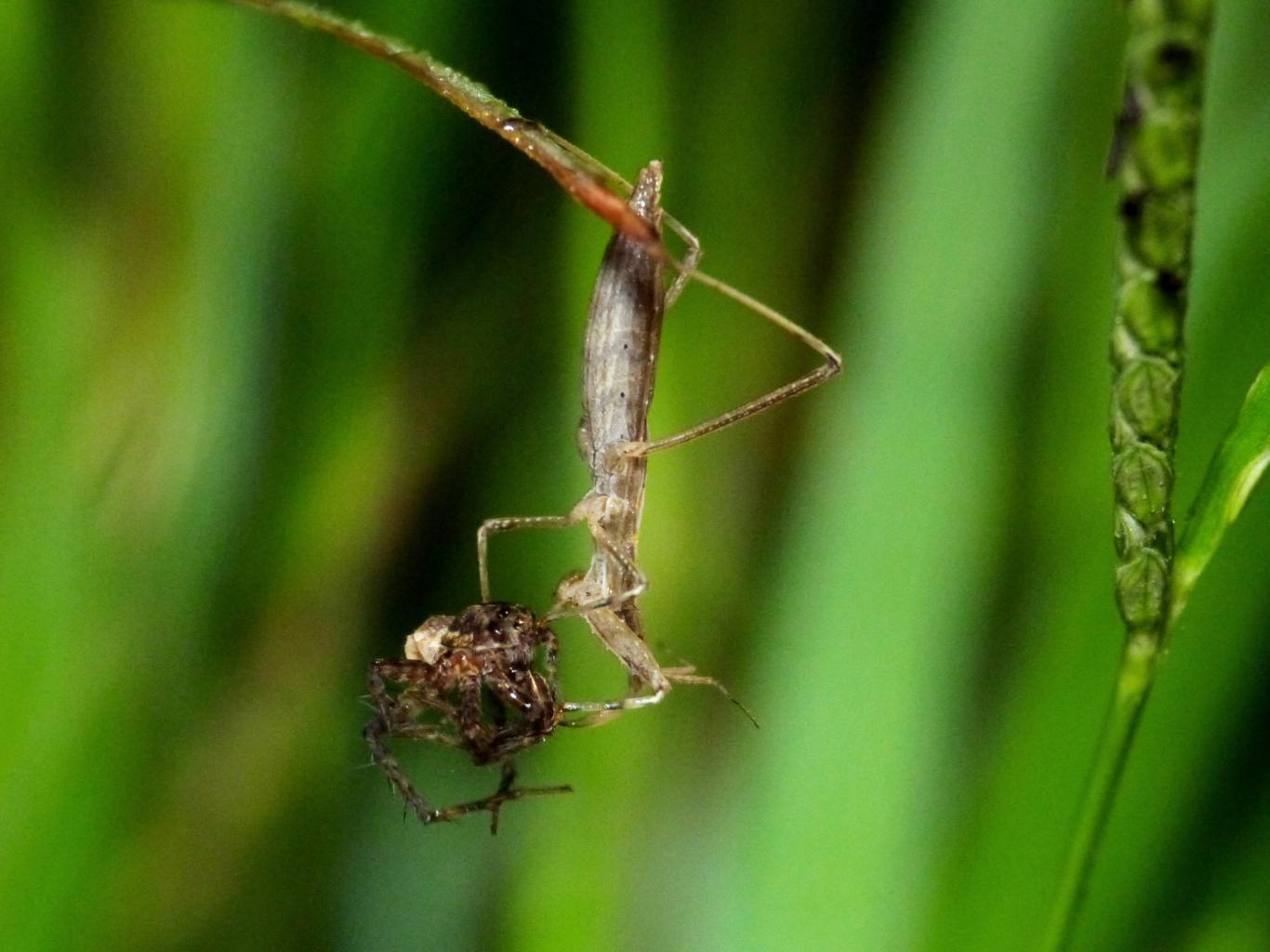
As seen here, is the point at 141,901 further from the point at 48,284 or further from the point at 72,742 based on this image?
the point at 48,284

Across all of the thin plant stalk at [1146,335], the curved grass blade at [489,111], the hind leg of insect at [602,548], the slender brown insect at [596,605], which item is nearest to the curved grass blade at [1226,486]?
the thin plant stalk at [1146,335]

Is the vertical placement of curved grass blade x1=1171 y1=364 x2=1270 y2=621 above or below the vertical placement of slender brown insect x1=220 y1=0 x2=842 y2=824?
above

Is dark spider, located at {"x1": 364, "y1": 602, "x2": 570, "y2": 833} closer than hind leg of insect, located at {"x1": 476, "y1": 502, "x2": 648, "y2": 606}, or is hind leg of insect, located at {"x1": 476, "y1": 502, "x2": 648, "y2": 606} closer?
dark spider, located at {"x1": 364, "y1": 602, "x2": 570, "y2": 833}

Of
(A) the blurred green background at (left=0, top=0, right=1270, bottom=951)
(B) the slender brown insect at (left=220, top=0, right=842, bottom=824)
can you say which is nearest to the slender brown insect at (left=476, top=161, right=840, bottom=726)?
(B) the slender brown insect at (left=220, top=0, right=842, bottom=824)

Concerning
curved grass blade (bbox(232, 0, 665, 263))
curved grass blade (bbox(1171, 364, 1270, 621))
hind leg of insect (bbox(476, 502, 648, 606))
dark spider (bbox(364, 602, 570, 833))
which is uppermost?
curved grass blade (bbox(232, 0, 665, 263))

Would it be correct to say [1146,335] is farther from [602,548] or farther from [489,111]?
[602,548]

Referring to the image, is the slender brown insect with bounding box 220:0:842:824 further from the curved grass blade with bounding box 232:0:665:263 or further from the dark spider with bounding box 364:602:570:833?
the curved grass blade with bounding box 232:0:665:263

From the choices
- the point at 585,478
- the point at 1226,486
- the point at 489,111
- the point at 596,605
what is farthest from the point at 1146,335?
the point at 585,478
